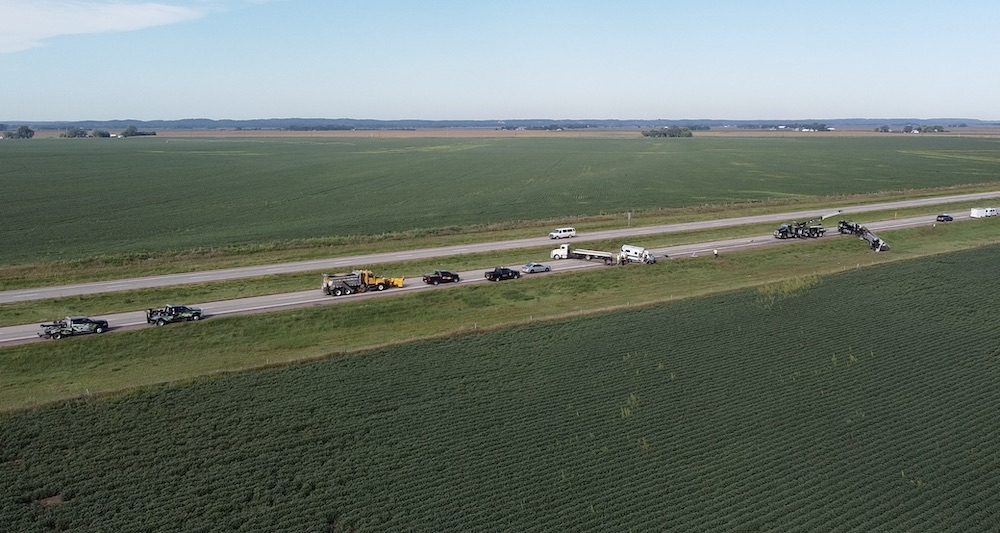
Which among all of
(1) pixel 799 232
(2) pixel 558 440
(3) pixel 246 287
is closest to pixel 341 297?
(3) pixel 246 287

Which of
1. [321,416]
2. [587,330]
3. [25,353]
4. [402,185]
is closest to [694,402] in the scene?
[587,330]

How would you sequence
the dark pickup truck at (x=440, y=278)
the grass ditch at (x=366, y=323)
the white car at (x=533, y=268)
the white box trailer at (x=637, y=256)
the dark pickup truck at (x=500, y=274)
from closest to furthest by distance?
the grass ditch at (x=366, y=323), the dark pickup truck at (x=440, y=278), the dark pickup truck at (x=500, y=274), the white car at (x=533, y=268), the white box trailer at (x=637, y=256)

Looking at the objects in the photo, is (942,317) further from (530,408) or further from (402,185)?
(402,185)

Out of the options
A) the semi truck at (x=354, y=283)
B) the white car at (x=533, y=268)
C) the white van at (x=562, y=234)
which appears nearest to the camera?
the semi truck at (x=354, y=283)

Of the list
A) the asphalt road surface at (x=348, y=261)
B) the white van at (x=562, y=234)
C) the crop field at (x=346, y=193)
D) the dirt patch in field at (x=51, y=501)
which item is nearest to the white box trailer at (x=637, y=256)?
the asphalt road surface at (x=348, y=261)

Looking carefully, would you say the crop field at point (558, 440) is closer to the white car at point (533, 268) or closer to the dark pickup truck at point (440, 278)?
the dark pickup truck at point (440, 278)

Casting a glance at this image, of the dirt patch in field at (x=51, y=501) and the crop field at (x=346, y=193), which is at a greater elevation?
the crop field at (x=346, y=193)
